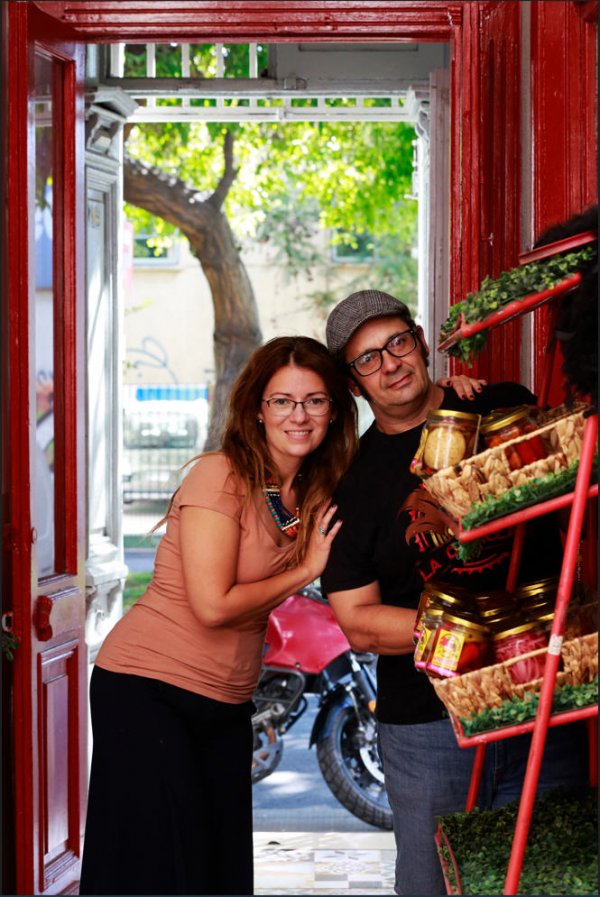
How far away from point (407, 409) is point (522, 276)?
799 millimetres

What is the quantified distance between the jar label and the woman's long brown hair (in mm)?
924

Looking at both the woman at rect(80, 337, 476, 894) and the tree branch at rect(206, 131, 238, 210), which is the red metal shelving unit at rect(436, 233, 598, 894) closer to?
the woman at rect(80, 337, 476, 894)

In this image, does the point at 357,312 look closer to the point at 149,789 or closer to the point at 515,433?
the point at 515,433

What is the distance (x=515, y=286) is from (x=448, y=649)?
63 cm

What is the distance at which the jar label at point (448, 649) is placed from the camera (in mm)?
1935

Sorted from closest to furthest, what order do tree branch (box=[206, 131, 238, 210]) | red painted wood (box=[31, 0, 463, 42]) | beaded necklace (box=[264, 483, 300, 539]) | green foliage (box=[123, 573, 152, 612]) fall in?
beaded necklace (box=[264, 483, 300, 539]), red painted wood (box=[31, 0, 463, 42]), tree branch (box=[206, 131, 238, 210]), green foliage (box=[123, 573, 152, 612])

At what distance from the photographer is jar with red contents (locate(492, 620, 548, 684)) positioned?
1.89m

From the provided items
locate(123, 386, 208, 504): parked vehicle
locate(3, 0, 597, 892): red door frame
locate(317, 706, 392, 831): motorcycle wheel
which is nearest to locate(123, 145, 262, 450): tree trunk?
locate(123, 386, 208, 504): parked vehicle

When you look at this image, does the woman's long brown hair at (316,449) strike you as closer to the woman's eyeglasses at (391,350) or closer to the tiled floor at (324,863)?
the woman's eyeglasses at (391,350)

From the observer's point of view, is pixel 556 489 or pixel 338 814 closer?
pixel 556 489

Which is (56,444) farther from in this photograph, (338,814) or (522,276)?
(338,814)

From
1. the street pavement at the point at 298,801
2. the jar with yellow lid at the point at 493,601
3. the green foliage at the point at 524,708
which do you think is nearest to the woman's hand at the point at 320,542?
the jar with yellow lid at the point at 493,601

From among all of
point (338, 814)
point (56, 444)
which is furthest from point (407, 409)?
point (338, 814)

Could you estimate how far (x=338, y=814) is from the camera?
20.9 feet
